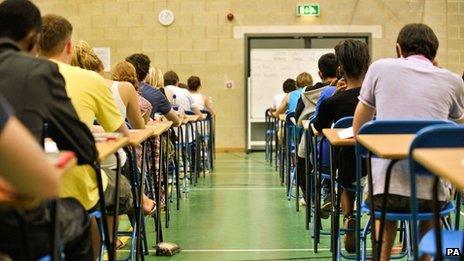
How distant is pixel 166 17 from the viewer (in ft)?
35.7

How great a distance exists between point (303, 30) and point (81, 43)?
742 cm

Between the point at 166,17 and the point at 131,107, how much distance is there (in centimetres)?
712

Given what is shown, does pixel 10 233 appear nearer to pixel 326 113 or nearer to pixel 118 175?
pixel 118 175

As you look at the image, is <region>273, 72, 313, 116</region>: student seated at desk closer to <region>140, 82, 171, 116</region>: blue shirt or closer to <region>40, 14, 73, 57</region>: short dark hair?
<region>140, 82, 171, 116</region>: blue shirt

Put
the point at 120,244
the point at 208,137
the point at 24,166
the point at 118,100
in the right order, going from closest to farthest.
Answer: the point at 24,166
the point at 118,100
the point at 120,244
the point at 208,137

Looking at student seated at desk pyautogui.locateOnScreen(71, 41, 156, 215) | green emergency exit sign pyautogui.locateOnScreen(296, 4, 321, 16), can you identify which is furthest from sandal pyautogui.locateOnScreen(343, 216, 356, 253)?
green emergency exit sign pyautogui.locateOnScreen(296, 4, 321, 16)

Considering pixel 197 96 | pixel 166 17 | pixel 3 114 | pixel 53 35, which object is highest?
pixel 166 17

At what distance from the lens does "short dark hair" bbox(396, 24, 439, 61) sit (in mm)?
2977

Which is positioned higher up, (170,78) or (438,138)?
(170,78)

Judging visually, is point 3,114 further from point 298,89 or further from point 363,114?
point 298,89

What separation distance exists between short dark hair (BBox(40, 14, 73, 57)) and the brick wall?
8084 millimetres

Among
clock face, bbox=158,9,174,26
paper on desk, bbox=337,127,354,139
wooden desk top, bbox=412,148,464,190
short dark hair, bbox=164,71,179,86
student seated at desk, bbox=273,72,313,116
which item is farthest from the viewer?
clock face, bbox=158,9,174,26

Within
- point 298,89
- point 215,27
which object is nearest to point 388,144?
point 298,89

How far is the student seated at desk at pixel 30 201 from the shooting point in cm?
122
